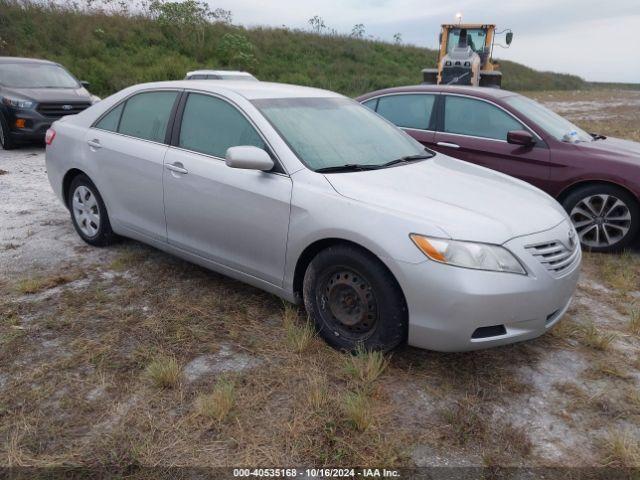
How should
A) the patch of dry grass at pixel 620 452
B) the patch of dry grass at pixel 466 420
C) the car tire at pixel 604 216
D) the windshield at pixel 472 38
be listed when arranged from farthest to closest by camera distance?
the windshield at pixel 472 38
the car tire at pixel 604 216
the patch of dry grass at pixel 466 420
the patch of dry grass at pixel 620 452

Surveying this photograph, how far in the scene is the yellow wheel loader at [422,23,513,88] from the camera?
14680 mm

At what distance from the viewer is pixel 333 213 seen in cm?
306

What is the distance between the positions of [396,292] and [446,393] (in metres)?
0.62

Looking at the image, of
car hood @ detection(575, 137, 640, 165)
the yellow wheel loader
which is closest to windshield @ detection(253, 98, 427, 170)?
car hood @ detection(575, 137, 640, 165)

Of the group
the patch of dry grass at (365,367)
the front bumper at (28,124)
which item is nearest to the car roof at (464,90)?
the patch of dry grass at (365,367)

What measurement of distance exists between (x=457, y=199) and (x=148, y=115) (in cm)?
259

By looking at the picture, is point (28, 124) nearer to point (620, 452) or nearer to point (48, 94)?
point (48, 94)

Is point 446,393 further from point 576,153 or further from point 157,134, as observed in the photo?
point 576,153

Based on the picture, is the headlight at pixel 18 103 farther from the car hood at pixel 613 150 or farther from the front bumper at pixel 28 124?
the car hood at pixel 613 150

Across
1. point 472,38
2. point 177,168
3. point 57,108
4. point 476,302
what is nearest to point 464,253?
point 476,302

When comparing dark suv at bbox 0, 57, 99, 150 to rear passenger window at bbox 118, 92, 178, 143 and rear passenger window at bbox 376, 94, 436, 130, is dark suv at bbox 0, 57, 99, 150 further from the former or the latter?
rear passenger window at bbox 376, 94, 436, 130

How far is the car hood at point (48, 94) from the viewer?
9328 mm

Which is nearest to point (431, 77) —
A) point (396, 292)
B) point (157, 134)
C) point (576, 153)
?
point (576, 153)

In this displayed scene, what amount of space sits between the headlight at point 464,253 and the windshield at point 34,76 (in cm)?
971
